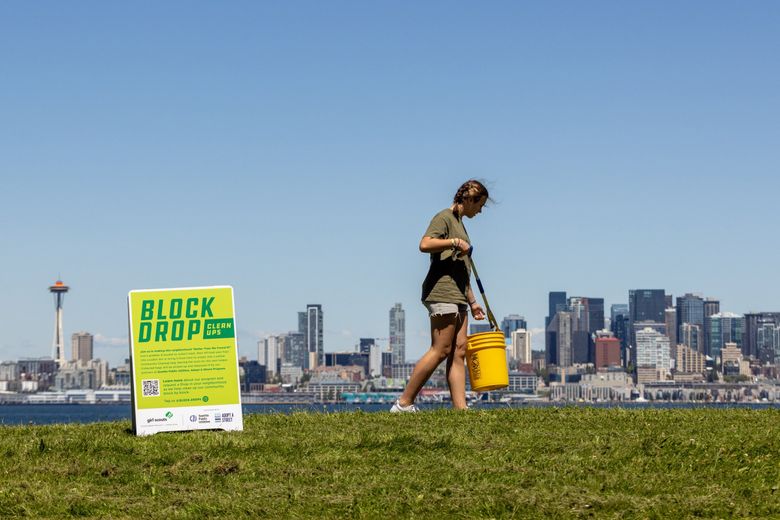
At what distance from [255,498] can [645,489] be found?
2638 millimetres

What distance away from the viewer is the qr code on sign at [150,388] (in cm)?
1186

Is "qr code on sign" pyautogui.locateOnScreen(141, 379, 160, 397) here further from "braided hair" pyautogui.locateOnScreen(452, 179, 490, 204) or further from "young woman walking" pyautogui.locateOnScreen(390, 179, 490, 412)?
"braided hair" pyautogui.locateOnScreen(452, 179, 490, 204)

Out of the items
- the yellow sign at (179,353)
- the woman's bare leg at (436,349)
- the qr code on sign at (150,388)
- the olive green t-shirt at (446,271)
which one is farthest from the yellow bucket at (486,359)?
the qr code on sign at (150,388)

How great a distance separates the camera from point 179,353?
38.9ft

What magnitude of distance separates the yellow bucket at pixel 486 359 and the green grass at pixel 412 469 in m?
1.68

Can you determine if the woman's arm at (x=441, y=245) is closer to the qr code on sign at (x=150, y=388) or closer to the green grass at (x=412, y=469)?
the green grass at (x=412, y=469)

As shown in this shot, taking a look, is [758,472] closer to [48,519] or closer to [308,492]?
[308,492]

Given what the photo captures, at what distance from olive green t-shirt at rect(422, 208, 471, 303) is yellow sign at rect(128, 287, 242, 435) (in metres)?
2.60

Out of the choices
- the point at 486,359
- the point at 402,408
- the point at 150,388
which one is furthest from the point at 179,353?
the point at 486,359

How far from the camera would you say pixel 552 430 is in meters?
11.5

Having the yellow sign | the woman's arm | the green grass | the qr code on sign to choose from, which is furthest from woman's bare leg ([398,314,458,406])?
the qr code on sign

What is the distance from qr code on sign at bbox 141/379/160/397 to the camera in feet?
38.9

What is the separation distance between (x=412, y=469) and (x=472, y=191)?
15.3 ft

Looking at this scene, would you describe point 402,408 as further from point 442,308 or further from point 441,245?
point 441,245
